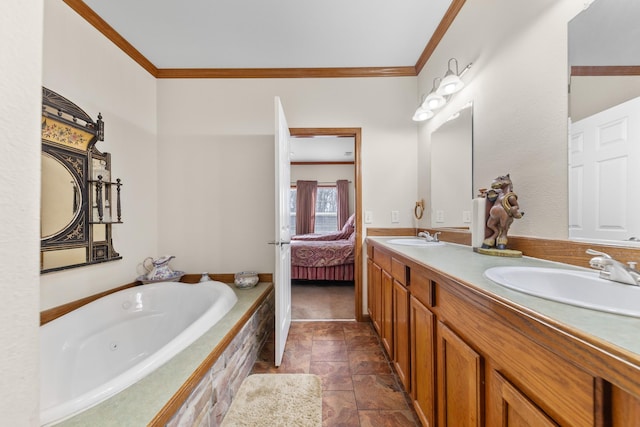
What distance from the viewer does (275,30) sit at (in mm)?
1939

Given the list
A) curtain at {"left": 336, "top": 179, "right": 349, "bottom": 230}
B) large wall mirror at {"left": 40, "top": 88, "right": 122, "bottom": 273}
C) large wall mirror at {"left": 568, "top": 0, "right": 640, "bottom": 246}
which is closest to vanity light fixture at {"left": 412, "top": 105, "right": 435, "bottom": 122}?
large wall mirror at {"left": 568, "top": 0, "right": 640, "bottom": 246}

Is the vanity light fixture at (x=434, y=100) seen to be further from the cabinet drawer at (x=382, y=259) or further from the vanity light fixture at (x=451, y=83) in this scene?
the cabinet drawer at (x=382, y=259)

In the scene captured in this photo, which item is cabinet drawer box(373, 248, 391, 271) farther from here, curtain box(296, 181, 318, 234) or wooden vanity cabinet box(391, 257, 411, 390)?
curtain box(296, 181, 318, 234)

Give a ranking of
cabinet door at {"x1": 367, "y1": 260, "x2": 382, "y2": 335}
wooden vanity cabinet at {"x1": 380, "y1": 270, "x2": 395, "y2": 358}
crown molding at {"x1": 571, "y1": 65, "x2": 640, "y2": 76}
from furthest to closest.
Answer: cabinet door at {"x1": 367, "y1": 260, "x2": 382, "y2": 335}
wooden vanity cabinet at {"x1": 380, "y1": 270, "x2": 395, "y2": 358}
crown molding at {"x1": 571, "y1": 65, "x2": 640, "y2": 76}

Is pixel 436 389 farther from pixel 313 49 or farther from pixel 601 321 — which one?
pixel 313 49

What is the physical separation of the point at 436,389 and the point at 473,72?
1.89 m

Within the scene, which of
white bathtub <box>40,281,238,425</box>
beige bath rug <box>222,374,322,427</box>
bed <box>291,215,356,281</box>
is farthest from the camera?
bed <box>291,215,356,281</box>

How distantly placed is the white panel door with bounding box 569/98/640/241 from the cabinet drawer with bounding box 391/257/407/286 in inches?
28.6

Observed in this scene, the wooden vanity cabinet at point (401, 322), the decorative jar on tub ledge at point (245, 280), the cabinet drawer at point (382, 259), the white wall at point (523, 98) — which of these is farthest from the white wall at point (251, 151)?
the wooden vanity cabinet at point (401, 322)

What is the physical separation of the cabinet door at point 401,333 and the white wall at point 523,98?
0.70 meters

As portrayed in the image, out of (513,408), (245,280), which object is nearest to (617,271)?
(513,408)

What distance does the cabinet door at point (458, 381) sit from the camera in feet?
2.42

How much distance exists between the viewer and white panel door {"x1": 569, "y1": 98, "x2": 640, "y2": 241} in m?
0.76

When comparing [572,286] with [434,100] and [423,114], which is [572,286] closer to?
[434,100]
